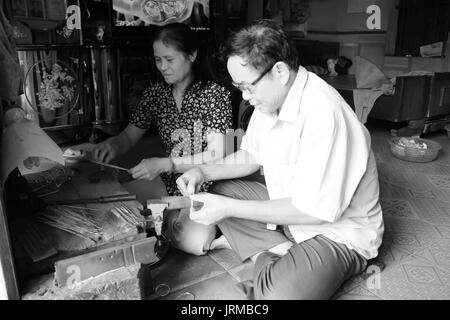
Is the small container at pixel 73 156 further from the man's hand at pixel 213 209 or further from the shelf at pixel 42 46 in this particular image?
the shelf at pixel 42 46

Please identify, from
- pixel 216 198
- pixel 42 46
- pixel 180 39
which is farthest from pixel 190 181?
pixel 42 46

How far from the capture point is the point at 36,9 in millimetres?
2510

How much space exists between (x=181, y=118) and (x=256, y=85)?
1.94 ft

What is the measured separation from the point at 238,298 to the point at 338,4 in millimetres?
4377

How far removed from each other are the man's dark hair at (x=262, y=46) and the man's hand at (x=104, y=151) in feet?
2.44

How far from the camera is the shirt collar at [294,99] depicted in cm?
125

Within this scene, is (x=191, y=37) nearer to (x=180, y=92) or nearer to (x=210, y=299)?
(x=180, y=92)

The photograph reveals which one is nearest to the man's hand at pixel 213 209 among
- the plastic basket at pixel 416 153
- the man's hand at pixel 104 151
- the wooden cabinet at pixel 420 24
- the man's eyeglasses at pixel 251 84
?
the man's eyeglasses at pixel 251 84

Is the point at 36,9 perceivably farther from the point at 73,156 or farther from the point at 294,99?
the point at 294,99

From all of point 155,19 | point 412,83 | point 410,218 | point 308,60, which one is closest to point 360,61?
point 412,83

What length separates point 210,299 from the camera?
52.9 inches

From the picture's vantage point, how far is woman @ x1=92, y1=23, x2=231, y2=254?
161cm

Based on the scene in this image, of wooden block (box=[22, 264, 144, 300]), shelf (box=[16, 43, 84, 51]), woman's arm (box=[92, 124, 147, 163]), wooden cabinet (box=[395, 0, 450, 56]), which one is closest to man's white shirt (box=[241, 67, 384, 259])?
wooden block (box=[22, 264, 144, 300])

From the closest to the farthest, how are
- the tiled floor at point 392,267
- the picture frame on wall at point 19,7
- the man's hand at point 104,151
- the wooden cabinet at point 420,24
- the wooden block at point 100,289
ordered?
1. the wooden block at point 100,289
2. the tiled floor at point 392,267
3. the man's hand at point 104,151
4. the picture frame on wall at point 19,7
5. the wooden cabinet at point 420,24
